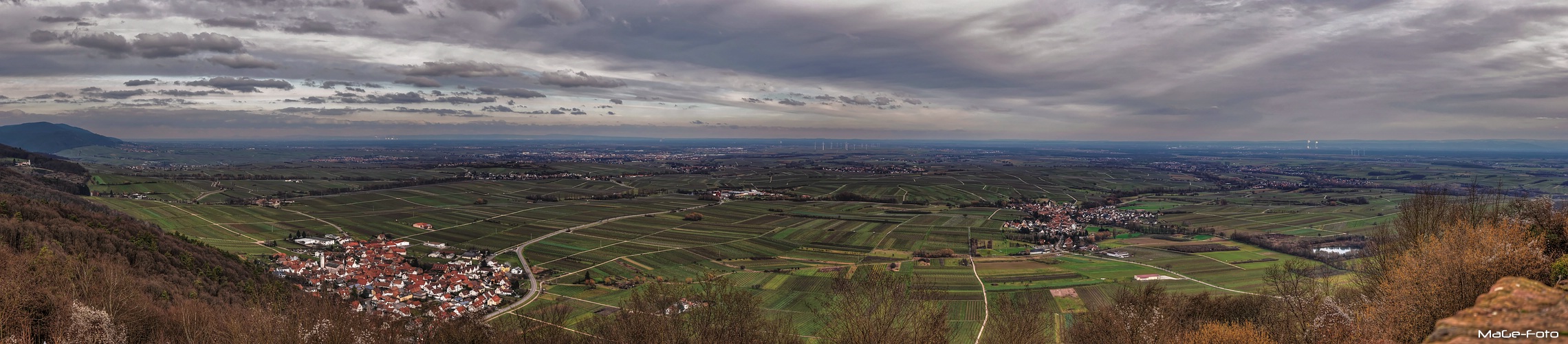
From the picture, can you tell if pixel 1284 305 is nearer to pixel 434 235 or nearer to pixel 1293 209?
pixel 434 235

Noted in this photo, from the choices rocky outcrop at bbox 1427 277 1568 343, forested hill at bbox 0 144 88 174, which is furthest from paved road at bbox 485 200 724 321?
forested hill at bbox 0 144 88 174

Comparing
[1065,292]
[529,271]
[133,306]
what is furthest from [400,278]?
[1065,292]

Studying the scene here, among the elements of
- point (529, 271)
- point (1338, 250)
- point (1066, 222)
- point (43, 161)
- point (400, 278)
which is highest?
point (43, 161)

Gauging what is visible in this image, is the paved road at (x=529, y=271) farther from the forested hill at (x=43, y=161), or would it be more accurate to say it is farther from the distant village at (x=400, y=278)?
the forested hill at (x=43, y=161)

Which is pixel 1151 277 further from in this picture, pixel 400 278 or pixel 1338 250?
pixel 400 278

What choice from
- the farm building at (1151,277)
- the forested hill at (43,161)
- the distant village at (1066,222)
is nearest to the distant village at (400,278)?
the farm building at (1151,277)

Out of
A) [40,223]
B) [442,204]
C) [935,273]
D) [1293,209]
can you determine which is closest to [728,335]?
[935,273]

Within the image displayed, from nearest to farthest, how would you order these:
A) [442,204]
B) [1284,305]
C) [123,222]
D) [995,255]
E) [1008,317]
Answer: [1008,317]
[1284,305]
[123,222]
[995,255]
[442,204]
